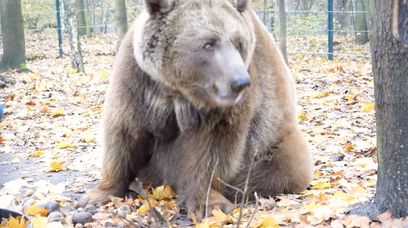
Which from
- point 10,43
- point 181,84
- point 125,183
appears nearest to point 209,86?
point 181,84

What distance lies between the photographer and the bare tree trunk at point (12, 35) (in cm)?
1352

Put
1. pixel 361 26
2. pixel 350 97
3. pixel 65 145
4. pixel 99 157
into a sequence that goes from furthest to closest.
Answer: pixel 361 26 → pixel 350 97 → pixel 65 145 → pixel 99 157

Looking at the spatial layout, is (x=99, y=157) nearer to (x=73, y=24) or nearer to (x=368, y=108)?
(x=368, y=108)

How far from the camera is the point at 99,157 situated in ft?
17.9

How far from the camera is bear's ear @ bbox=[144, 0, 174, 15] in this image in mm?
3475

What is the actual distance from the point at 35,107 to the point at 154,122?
5.13m

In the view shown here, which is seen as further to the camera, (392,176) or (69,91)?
(69,91)

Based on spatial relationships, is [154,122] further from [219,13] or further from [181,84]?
[219,13]

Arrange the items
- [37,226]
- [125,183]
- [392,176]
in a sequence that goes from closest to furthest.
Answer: [392,176]
[37,226]
[125,183]

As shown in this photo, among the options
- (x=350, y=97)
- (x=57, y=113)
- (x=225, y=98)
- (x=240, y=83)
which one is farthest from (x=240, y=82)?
(x=57, y=113)

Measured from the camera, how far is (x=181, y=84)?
11.7 feet

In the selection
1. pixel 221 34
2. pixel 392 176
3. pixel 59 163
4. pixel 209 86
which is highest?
pixel 221 34

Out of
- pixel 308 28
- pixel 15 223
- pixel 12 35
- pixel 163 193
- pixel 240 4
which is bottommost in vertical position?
pixel 163 193

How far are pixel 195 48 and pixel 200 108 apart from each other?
0.38 metres
